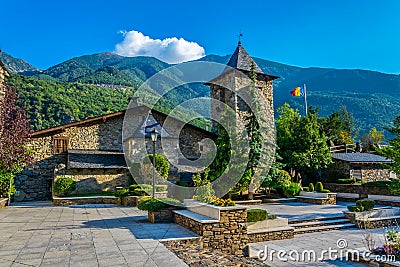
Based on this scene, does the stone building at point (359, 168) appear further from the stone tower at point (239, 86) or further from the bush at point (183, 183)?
the bush at point (183, 183)

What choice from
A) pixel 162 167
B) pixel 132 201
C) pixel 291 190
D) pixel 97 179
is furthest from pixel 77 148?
pixel 291 190

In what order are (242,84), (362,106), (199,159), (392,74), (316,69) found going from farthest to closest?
(316,69) < (392,74) < (362,106) < (199,159) < (242,84)

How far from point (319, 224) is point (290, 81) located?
117965 millimetres

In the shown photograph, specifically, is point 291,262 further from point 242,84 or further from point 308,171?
point 308,171

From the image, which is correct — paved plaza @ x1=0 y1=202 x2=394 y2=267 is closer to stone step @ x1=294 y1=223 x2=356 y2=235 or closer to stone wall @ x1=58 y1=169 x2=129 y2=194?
stone step @ x1=294 y1=223 x2=356 y2=235

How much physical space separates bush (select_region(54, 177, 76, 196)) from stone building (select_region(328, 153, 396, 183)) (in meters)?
19.5

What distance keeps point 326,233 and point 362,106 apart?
82.6 meters

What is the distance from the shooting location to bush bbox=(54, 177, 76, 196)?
17719 mm

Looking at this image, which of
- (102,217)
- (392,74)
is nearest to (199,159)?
(102,217)

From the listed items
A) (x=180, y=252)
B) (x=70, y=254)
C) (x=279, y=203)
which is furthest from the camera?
(x=279, y=203)

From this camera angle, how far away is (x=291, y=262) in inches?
290

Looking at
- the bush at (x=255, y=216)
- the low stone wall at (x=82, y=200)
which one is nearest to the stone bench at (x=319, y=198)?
the bush at (x=255, y=216)

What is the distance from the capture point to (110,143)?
23.0 meters

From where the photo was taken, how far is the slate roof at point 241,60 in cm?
2238
